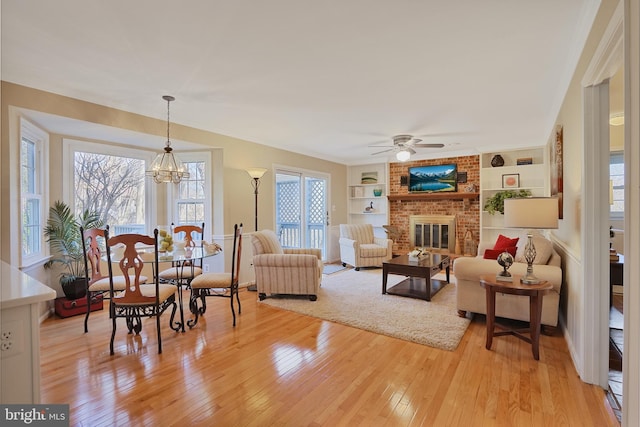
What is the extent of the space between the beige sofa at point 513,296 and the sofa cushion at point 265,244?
2.39 meters

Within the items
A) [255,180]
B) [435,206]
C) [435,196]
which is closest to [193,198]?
[255,180]

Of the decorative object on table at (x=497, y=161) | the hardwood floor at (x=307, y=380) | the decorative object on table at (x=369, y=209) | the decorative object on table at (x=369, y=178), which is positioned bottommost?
the hardwood floor at (x=307, y=380)

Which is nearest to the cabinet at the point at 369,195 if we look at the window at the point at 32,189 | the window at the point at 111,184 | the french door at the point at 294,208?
the french door at the point at 294,208

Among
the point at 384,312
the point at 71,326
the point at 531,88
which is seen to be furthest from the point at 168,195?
the point at 531,88

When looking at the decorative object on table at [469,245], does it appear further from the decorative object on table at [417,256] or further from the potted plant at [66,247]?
the potted plant at [66,247]

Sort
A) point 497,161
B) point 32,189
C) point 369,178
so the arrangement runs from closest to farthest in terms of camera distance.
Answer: point 32,189
point 497,161
point 369,178

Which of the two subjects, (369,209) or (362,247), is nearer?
(362,247)

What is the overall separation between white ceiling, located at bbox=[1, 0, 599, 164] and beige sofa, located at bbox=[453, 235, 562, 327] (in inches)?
64.5

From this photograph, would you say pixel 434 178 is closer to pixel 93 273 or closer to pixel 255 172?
pixel 255 172

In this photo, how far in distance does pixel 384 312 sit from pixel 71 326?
3.33m

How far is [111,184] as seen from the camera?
440 centimetres

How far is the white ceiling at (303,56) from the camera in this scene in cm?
188

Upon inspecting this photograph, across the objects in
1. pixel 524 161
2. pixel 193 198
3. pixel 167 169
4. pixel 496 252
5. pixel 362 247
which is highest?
pixel 524 161

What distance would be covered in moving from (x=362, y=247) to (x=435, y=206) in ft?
6.51
